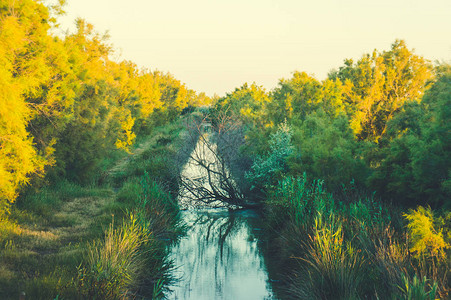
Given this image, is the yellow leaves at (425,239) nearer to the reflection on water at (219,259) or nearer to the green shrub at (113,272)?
the reflection on water at (219,259)

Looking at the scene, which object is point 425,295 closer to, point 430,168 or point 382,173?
point 430,168

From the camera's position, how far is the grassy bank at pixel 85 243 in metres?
7.77

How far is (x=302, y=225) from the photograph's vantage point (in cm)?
1094

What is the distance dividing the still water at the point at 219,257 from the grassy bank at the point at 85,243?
0.74 m

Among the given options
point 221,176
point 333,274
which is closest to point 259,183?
point 221,176

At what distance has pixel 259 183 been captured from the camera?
60.6 ft

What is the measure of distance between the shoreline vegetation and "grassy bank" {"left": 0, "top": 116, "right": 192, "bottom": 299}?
0.04m

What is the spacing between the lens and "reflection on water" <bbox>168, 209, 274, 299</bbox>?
10.3 meters

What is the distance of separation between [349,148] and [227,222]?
549cm

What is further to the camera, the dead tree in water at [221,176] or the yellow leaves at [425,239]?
the dead tree in water at [221,176]

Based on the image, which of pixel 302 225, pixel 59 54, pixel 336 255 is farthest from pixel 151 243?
pixel 59 54

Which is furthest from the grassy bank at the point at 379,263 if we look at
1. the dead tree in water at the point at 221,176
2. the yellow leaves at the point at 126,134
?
the yellow leaves at the point at 126,134

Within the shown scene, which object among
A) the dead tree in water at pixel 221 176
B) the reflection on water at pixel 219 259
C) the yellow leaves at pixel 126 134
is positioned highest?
the yellow leaves at pixel 126 134

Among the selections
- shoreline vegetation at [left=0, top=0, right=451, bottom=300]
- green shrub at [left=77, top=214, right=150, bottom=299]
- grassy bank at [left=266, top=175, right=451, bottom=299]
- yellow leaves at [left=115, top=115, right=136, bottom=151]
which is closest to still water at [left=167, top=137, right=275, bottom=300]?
shoreline vegetation at [left=0, top=0, right=451, bottom=300]
